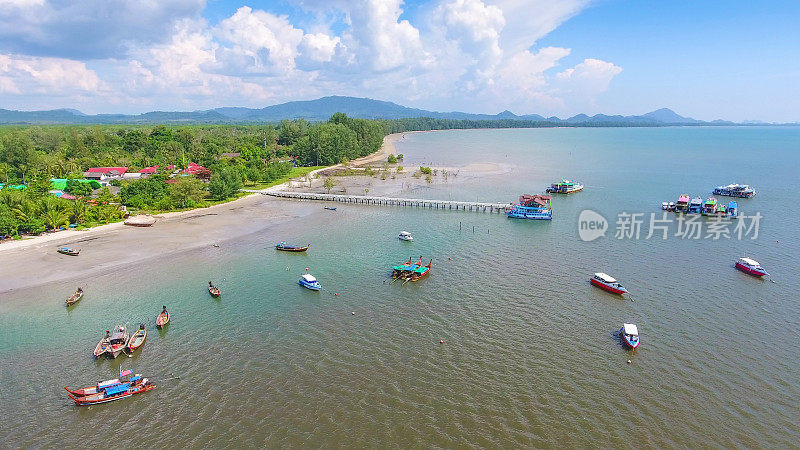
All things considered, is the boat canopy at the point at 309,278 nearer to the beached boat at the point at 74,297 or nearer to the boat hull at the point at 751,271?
the beached boat at the point at 74,297

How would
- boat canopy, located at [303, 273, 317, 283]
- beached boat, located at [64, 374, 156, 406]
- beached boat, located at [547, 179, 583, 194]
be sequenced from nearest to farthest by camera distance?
1. beached boat, located at [64, 374, 156, 406]
2. boat canopy, located at [303, 273, 317, 283]
3. beached boat, located at [547, 179, 583, 194]

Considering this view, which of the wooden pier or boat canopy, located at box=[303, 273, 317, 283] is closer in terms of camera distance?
boat canopy, located at box=[303, 273, 317, 283]

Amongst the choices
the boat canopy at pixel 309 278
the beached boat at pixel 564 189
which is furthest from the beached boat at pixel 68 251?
the beached boat at pixel 564 189

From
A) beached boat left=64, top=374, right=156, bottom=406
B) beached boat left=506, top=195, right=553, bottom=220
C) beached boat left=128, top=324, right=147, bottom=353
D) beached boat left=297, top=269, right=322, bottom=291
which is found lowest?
beached boat left=64, top=374, right=156, bottom=406

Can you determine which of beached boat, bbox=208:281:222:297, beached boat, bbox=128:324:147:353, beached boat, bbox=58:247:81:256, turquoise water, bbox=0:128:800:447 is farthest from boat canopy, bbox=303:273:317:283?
beached boat, bbox=58:247:81:256

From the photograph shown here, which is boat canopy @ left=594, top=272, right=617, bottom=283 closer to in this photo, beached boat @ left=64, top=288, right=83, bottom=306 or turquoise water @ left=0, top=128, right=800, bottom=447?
turquoise water @ left=0, top=128, right=800, bottom=447

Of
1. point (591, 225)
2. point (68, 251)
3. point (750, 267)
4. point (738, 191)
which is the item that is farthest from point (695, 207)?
point (68, 251)

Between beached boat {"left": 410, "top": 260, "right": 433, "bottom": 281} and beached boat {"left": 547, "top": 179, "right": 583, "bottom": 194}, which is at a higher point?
beached boat {"left": 547, "top": 179, "right": 583, "bottom": 194}
